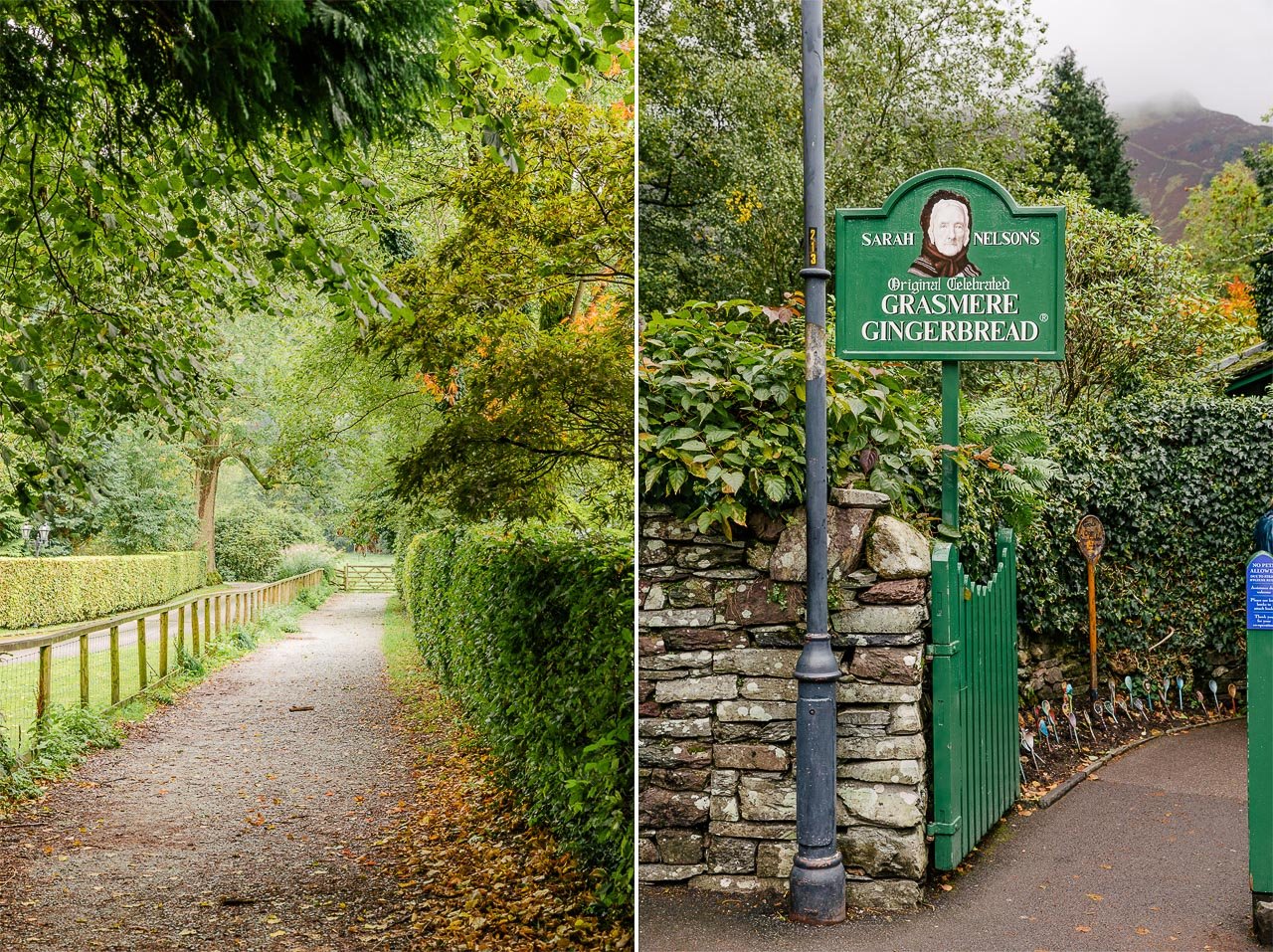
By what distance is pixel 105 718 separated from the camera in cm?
262

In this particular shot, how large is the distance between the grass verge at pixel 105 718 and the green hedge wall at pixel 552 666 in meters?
0.39

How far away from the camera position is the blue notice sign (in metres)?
3.48

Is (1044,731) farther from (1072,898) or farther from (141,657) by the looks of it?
(141,657)

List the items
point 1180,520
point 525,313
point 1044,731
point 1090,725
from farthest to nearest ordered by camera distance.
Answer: point 1180,520
point 1090,725
point 1044,731
point 525,313

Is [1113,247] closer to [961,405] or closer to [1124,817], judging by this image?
[961,405]

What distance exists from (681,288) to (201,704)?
2215 mm

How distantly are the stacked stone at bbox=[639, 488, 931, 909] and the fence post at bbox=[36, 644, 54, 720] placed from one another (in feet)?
6.19

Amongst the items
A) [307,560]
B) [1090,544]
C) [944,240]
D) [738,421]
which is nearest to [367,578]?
[307,560]

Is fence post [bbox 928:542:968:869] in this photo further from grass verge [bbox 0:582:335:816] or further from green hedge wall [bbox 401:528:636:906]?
grass verge [bbox 0:582:335:816]

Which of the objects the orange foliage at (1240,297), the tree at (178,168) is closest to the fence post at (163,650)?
the tree at (178,168)

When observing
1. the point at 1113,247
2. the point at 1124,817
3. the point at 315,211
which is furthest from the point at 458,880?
the point at 1113,247

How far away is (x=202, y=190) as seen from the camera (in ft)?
8.59

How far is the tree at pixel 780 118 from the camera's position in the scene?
3414mm

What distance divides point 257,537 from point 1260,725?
337 centimetres
